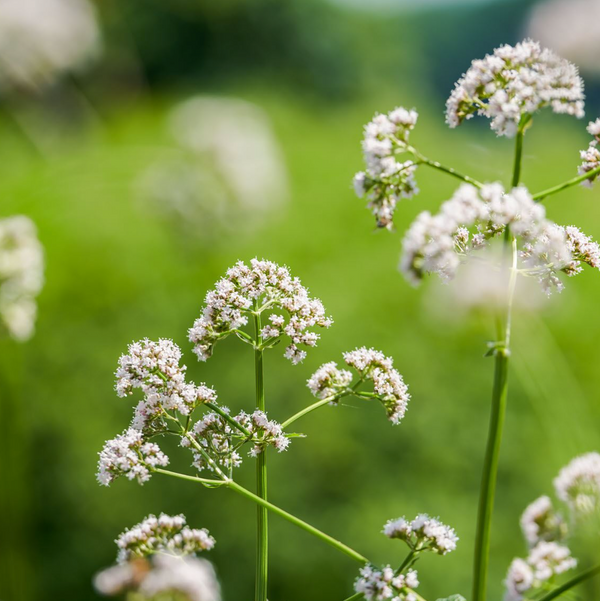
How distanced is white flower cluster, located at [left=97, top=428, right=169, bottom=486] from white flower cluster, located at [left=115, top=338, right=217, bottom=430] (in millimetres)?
26

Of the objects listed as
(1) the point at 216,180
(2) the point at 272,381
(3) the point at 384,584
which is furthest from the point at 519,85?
(2) the point at 272,381

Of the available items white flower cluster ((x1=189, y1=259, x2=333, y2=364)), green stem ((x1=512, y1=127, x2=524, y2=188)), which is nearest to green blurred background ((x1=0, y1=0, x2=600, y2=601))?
white flower cluster ((x1=189, y1=259, x2=333, y2=364))

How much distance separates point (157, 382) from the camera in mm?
1146

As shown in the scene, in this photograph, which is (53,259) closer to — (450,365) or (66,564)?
(66,564)

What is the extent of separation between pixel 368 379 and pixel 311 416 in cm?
435

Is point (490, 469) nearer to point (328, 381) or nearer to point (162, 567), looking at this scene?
point (328, 381)

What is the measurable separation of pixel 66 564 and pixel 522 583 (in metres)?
5.34

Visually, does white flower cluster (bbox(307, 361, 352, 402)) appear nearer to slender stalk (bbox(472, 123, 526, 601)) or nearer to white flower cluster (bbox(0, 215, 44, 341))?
slender stalk (bbox(472, 123, 526, 601))

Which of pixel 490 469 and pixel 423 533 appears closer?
pixel 490 469

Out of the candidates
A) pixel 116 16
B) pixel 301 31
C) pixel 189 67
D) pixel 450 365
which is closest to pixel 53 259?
pixel 450 365

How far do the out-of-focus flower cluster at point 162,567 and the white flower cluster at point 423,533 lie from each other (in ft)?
0.95

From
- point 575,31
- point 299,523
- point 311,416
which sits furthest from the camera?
point 311,416

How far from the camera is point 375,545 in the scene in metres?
4.96

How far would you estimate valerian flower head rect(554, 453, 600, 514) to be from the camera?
143 centimetres
